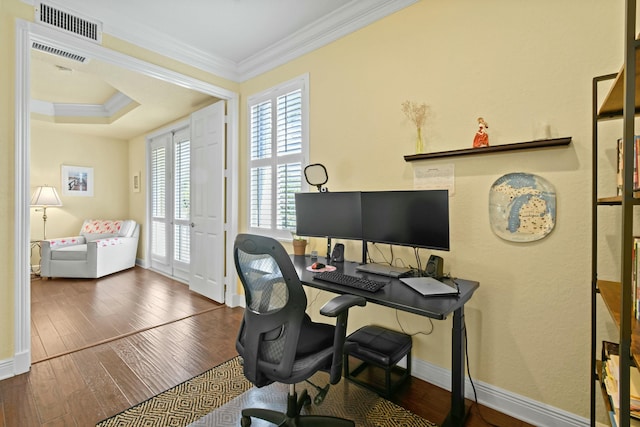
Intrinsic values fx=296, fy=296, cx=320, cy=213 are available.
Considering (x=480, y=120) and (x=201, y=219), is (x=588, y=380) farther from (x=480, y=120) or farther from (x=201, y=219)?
(x=201, y=219)

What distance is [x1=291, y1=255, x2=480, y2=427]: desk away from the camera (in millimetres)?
1377

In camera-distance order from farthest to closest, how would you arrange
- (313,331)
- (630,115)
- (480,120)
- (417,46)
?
1. (417,46)
2. (480,120)
3. (313,331)
4. (630,115)

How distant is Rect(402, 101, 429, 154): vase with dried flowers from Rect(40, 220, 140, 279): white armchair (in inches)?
193

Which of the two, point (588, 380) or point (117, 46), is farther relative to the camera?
point (117, 46)

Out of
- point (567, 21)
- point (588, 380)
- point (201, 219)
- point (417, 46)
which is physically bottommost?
point (588, 380)

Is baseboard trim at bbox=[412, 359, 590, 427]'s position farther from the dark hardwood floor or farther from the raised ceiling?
the raised ceiling

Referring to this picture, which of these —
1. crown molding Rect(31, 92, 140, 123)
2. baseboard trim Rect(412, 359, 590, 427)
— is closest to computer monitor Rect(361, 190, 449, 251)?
baseboard trim Rect(412, 359, 590, 427)

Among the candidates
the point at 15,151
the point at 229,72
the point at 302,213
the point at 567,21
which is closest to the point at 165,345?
the point at 302,213

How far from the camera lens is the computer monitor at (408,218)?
173 centimetres

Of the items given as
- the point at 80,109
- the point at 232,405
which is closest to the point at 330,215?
the point at 232,405

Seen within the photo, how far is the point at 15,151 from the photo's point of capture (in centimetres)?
212

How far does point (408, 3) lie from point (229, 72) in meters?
2.14

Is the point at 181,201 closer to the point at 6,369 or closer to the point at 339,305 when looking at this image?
the point at 6,369

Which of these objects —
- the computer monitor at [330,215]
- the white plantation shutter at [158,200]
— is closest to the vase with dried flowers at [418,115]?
the computer monitor at [330,215]
